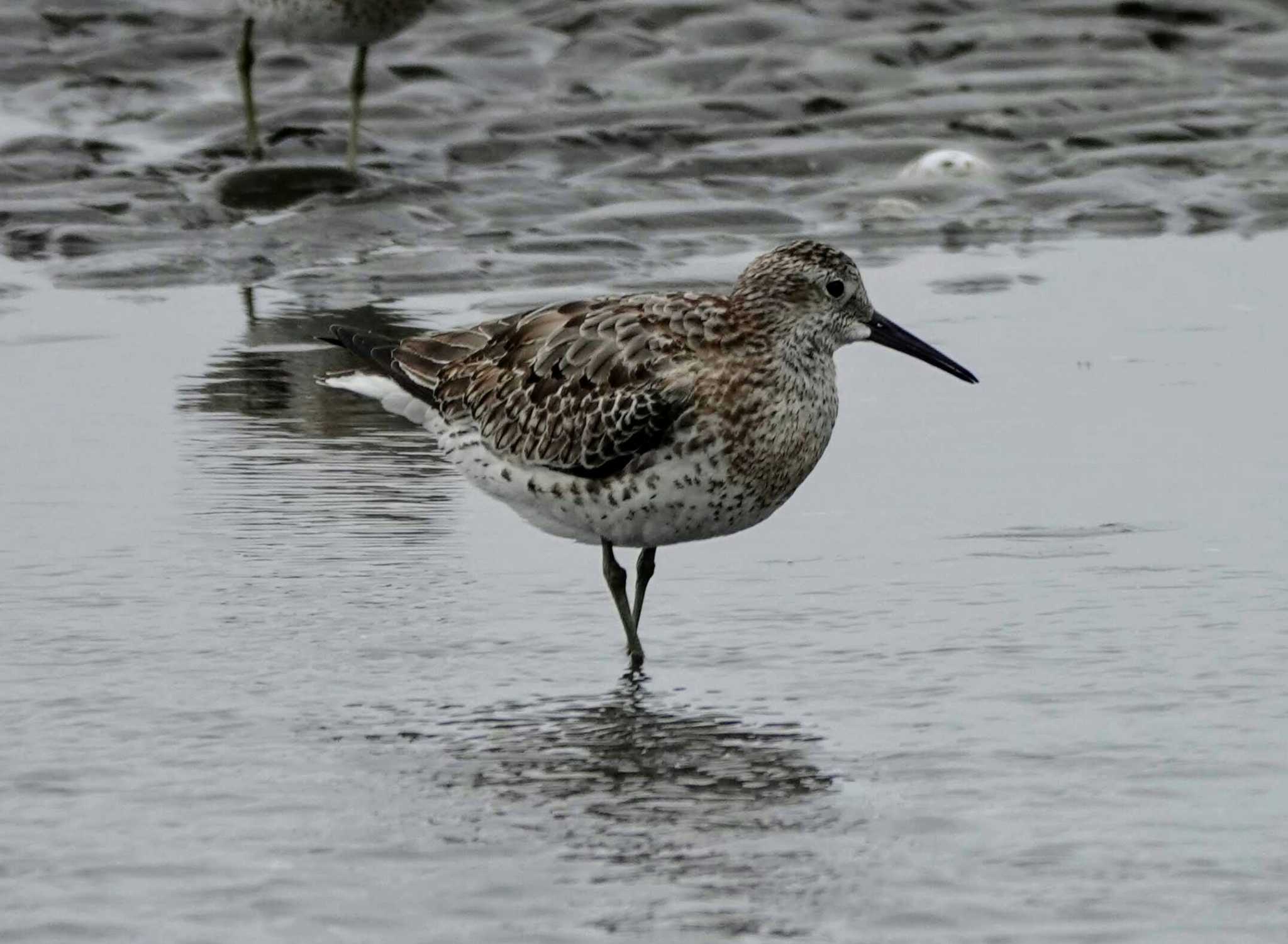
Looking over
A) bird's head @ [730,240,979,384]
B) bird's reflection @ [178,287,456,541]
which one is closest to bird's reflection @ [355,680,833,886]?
bird's head @ [730,240,979,384]

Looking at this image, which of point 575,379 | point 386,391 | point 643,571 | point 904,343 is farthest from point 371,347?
point 904,343

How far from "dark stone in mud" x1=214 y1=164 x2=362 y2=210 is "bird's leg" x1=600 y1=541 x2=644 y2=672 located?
7.45 metres

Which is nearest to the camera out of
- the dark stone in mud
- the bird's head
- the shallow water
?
the shallow water

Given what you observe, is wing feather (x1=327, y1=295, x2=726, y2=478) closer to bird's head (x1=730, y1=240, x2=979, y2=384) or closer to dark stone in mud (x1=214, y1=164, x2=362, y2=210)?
bird's head (x1=730, y1=240, x2=979, y2=384)

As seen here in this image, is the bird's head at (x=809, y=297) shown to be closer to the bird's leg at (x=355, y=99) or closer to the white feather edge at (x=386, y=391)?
the white feather edge at (x=386, y=391)

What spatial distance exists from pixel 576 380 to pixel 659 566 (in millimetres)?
865

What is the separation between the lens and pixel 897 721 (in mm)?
6754

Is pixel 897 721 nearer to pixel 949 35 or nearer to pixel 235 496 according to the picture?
pixel 235 496

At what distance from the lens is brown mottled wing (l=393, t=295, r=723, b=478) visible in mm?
7586

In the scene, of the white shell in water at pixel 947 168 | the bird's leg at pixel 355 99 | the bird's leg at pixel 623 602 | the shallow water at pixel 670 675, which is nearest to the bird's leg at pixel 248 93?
the bird's leg at pixel 355 99

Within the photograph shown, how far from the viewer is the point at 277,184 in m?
15.0

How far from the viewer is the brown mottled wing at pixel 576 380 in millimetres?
7586

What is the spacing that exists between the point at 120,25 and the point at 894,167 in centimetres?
669

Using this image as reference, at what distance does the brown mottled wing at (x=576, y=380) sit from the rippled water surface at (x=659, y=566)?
0.51 metres
